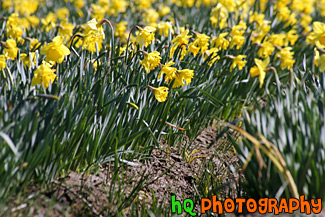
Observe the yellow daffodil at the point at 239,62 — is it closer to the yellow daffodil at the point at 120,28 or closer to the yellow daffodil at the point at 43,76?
the yellow daffodil at the point at 43,76

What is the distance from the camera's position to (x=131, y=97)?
285cm

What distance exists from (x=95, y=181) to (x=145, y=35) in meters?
1.24

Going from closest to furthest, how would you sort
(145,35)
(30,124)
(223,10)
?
(30,124) < (145,35) < (223,10)

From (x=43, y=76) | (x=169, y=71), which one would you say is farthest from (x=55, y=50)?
(x=169, y=71)

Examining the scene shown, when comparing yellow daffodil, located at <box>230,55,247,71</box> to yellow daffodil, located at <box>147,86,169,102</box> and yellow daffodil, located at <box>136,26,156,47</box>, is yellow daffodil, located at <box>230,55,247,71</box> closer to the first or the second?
yellow daffodil, located at <box>136,26,156,47</box>

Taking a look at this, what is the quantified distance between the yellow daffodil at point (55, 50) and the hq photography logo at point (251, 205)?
3.92 feet

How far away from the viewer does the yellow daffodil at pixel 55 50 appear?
252 centimetres

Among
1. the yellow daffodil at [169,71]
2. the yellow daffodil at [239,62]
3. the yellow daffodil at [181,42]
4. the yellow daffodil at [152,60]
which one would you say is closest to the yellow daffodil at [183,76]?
the yellow daffodil at [169,71]

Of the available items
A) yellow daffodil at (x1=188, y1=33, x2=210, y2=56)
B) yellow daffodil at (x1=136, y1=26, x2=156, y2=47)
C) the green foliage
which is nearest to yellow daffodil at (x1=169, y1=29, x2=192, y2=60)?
yellow daffodil at (x1=188, y1=33, x2=210, y2=56)

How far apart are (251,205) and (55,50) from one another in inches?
62.7

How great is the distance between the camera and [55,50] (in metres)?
2.54

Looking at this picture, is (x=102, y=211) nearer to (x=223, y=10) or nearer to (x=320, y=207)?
(x=320, y=207)

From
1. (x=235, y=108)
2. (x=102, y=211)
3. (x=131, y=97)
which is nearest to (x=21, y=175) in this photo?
(x=102, y=211)

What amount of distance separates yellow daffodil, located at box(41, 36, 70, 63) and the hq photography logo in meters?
1.20
